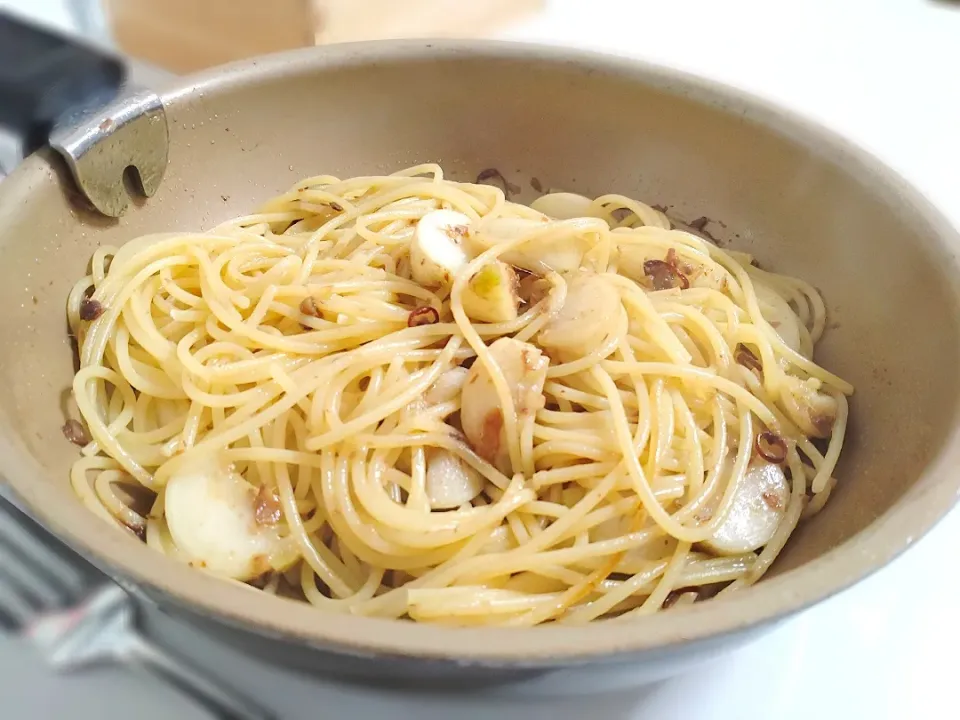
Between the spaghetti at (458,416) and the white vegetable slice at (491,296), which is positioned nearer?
the spaghetti at (458,416)

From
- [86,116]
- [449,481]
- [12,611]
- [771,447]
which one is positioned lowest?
[12,611]

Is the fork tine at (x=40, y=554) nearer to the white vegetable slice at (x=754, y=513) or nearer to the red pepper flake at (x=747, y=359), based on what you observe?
the white vegetable slice at (x=754, y=513)

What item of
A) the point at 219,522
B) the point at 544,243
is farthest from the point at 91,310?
the point at 544,243

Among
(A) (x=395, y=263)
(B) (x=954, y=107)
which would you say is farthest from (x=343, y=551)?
(B) (x=954, y=107)

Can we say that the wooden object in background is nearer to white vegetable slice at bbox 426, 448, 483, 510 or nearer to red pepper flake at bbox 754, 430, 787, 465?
white vegetable slice at bbox 426, 448, 483, 510

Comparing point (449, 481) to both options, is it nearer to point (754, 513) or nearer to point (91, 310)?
point (754, 513)

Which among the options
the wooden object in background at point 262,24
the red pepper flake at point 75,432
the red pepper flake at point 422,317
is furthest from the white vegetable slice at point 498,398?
the wooden object in background at point 262,24

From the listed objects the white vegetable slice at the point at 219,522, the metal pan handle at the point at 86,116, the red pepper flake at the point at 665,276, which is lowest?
the white vegetable slice at the point at 219,522
